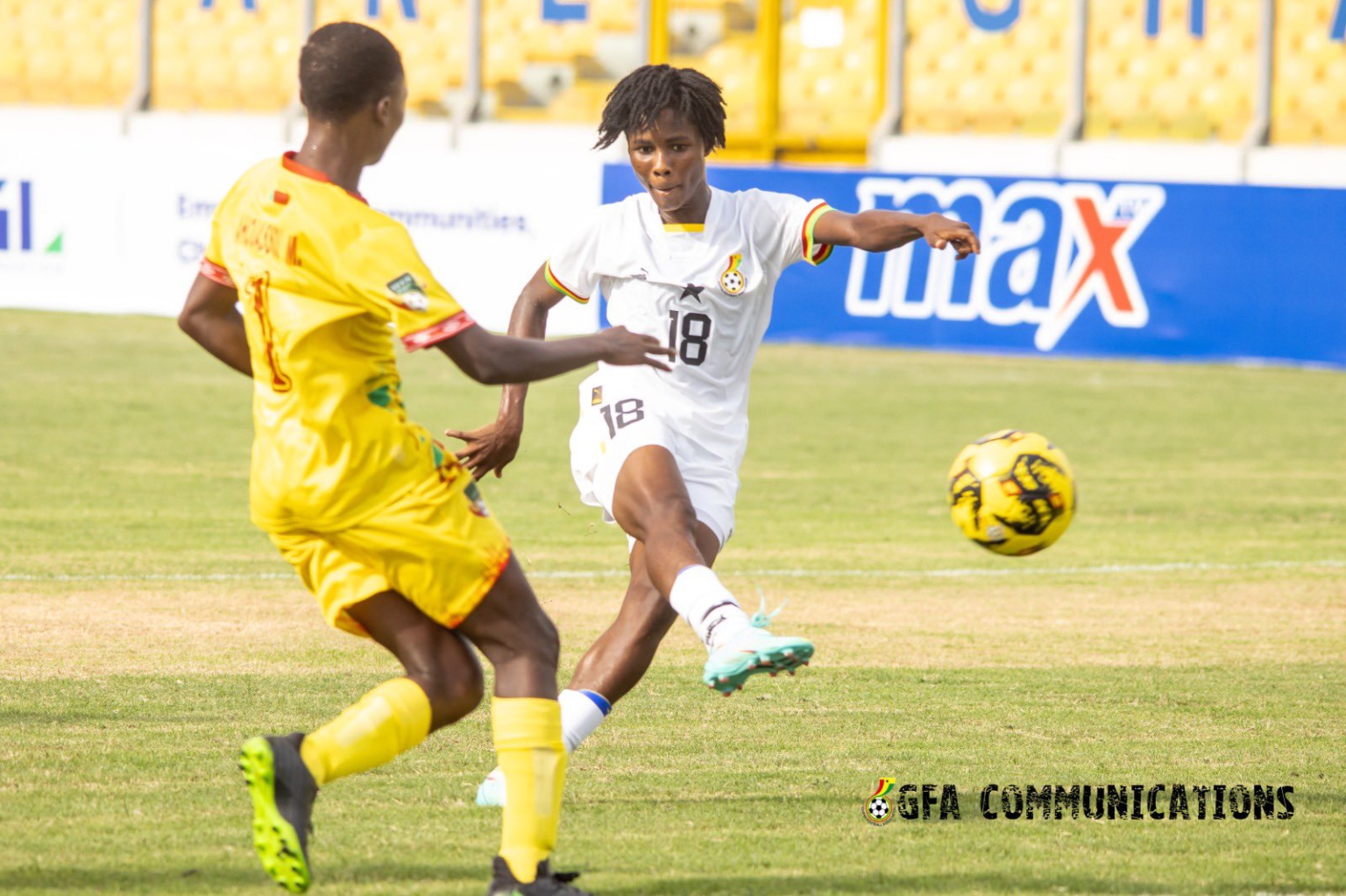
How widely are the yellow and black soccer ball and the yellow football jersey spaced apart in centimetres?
267

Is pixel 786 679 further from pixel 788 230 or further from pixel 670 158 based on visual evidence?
pixel 670 158

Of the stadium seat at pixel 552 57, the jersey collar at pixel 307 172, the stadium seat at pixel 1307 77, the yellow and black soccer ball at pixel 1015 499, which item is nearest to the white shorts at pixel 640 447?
the yellow and black soccer ball at pixel 1015 499

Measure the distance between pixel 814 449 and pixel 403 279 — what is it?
10.6 metres

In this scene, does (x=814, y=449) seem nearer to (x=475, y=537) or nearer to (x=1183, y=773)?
(x=1183, y=773)

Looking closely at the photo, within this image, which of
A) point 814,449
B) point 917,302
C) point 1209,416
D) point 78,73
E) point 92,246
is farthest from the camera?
point 78,73

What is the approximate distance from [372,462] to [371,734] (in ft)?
2.00

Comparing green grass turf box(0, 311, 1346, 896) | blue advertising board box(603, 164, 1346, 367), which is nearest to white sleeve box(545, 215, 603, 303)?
green grass turf box(0, 311, 1346, 896)

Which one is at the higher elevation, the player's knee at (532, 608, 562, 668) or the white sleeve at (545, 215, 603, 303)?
the white sleeve at (545, 215, 603, 303)

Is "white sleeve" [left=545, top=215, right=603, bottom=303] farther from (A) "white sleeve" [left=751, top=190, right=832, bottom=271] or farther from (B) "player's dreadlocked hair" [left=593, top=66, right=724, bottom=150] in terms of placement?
(A) "white sleeve" [left=751, top=190, right=832, bottom=271]

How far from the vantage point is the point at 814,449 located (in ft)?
47.9

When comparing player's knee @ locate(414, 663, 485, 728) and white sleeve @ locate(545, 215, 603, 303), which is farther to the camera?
white sleeve @ locate(545, 215, 603, 303)

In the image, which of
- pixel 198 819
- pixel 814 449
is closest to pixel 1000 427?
pixel 814 449

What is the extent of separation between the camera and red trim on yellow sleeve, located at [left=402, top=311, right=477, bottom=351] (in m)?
4.18

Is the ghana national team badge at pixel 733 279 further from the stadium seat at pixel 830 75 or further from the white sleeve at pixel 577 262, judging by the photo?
the stadium seat at pixel 830 75
